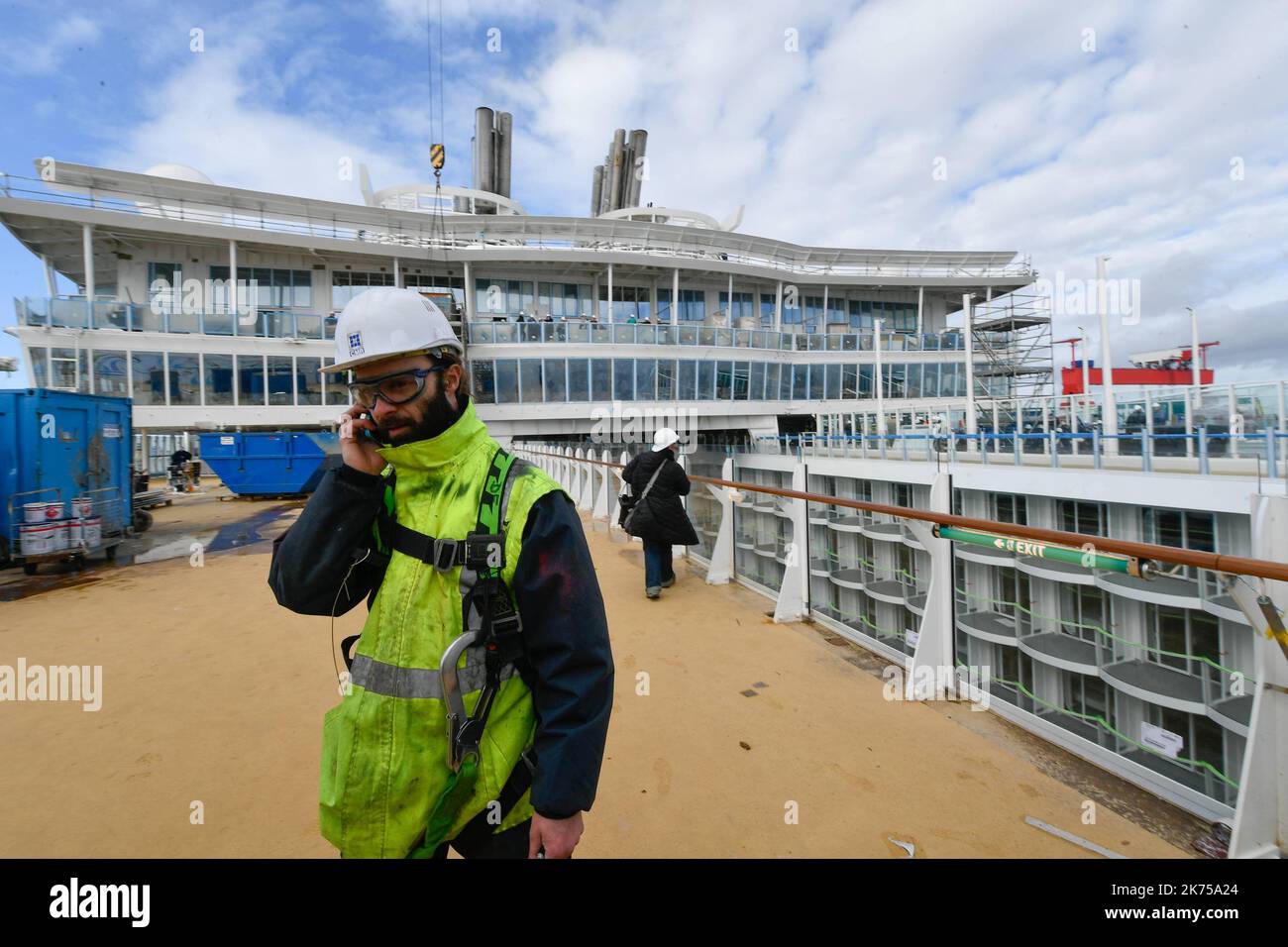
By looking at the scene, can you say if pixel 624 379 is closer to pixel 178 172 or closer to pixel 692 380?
pixel 692 380

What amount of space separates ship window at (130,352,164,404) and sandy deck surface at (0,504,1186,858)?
769 inches

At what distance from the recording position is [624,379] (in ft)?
83.1

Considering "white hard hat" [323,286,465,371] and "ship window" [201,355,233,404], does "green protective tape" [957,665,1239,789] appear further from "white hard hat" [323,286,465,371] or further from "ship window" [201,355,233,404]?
"ship window" [201,355,233,404]

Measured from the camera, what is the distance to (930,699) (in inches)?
131

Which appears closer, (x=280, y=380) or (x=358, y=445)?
(x=358, y=445)

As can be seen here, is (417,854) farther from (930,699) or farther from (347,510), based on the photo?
(930,699)

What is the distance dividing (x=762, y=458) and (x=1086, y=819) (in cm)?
1426

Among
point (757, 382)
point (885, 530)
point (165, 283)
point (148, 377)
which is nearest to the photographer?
point (885, 530)

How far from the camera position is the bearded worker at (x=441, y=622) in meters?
1.38

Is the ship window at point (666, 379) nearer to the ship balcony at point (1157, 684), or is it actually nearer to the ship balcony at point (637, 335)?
the ship balcony at point (637, 335)

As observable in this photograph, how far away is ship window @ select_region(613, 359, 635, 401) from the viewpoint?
25188 mm

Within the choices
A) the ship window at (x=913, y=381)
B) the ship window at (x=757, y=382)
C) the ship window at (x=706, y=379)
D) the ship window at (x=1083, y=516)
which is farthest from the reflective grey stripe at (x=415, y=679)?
the ship window at (x=913, y=381)

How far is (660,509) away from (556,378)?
19.9 m

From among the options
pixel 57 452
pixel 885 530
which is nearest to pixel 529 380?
pixel 57 452
